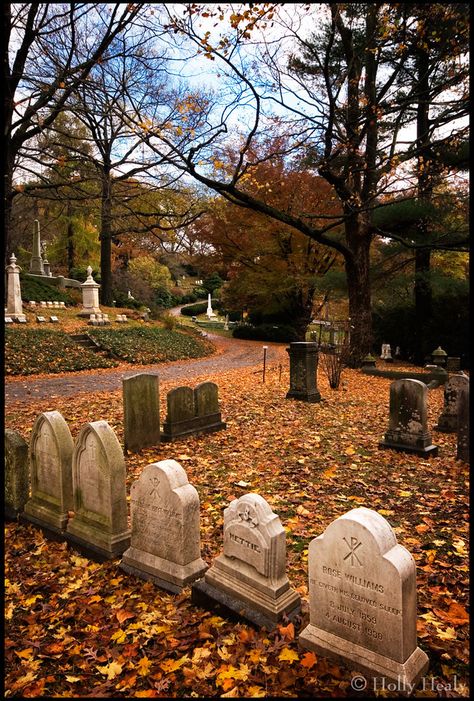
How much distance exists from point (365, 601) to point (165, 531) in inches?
69.3

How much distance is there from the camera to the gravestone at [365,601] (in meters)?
2.52

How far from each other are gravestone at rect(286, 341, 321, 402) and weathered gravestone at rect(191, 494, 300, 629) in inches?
293

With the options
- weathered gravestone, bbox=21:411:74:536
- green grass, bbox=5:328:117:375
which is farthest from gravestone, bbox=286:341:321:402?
green grass, bbox=5:328:117:375

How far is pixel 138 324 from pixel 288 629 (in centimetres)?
2283

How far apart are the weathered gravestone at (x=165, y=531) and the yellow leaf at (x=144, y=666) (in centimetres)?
→ 75

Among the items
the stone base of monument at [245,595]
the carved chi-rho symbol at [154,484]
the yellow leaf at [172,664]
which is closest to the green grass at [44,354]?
the carved chi-rho symbol at [154,484]

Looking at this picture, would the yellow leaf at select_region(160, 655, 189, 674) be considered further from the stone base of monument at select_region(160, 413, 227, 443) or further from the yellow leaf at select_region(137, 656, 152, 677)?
the stone base of monument at select_region(160, 413, 227, 443)

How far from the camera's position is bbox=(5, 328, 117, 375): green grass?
574 inches

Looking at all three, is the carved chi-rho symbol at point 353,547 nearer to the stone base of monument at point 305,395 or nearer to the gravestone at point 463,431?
the gravestone at point 463,431

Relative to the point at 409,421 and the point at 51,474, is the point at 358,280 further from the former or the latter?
the point at 51,474

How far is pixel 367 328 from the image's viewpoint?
16406 mm

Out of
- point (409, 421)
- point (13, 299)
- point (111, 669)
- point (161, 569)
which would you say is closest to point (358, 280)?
point (409, 421)

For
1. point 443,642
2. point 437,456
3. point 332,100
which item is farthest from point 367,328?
point 443,642

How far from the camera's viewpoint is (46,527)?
15.3 ft
